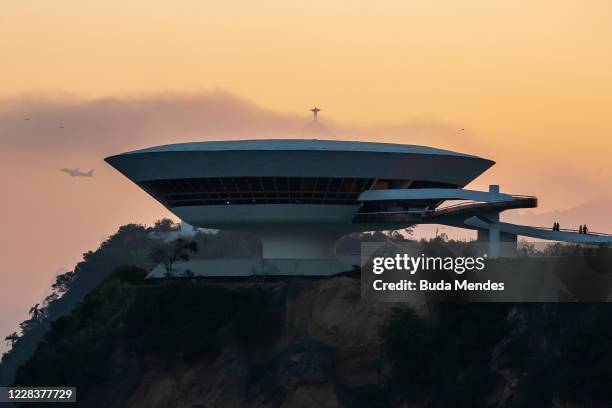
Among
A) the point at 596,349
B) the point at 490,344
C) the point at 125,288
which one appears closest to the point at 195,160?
the point at 125,288

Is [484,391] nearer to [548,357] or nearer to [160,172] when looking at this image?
[548,357]

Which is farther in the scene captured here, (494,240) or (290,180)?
(290,180)

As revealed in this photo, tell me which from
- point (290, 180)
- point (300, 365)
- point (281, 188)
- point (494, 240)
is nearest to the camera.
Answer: point (300, 365)

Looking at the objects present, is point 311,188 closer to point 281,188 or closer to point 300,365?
point 281,188

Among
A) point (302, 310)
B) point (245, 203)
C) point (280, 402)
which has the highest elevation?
point (245, 203)

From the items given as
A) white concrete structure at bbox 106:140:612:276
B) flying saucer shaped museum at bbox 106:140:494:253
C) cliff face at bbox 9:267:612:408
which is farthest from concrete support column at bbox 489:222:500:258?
cliff face at bbox 9:267:612:408

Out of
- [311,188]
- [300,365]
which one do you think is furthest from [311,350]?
[311,188]
